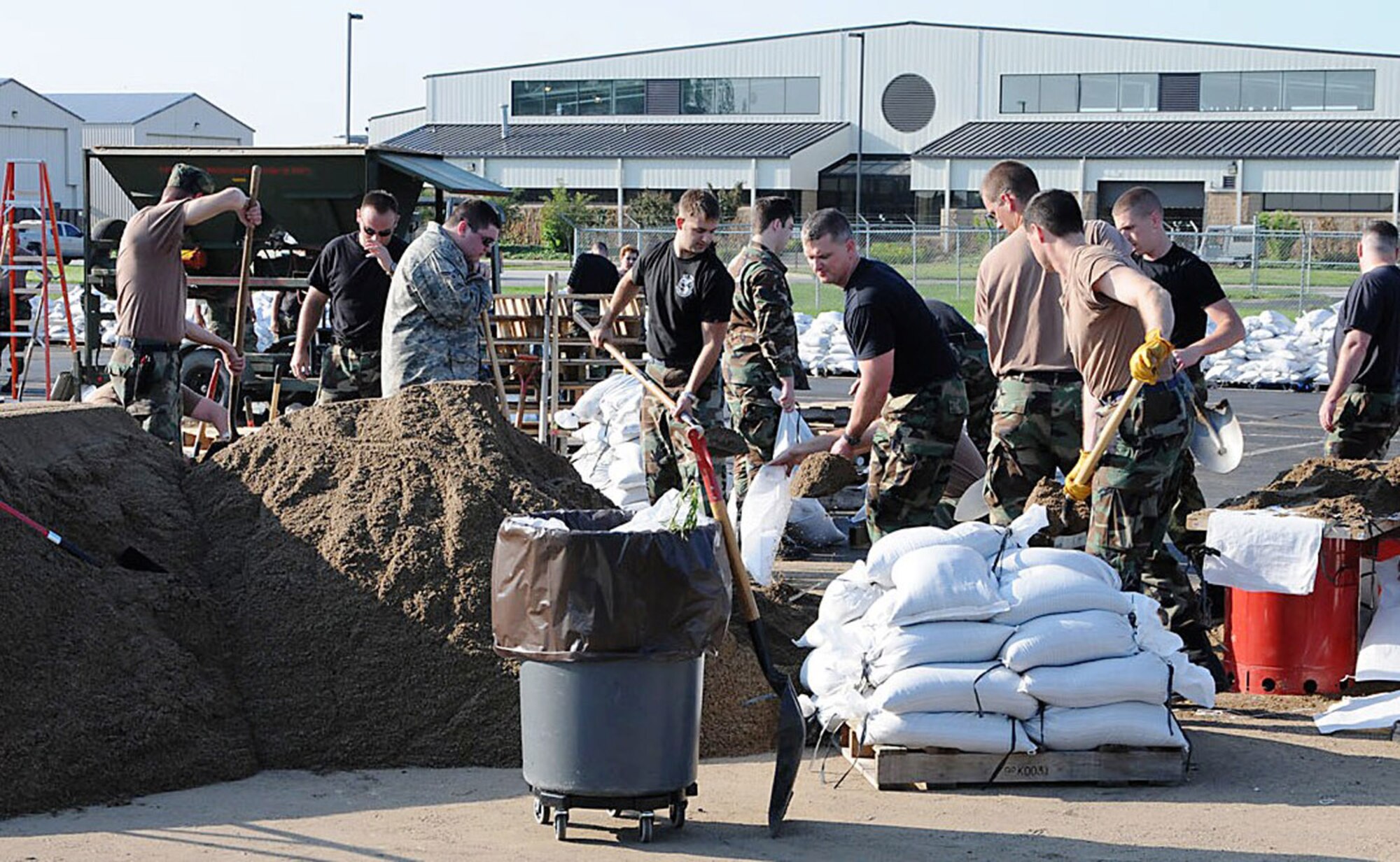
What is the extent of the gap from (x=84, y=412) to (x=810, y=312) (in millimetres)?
23456

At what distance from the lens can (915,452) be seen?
24.9 ft

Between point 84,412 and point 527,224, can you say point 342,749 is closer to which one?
point 84,412

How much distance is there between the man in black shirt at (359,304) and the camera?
1005cm

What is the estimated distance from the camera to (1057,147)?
190ft

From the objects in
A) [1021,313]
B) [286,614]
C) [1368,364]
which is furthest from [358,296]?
[1368,364]

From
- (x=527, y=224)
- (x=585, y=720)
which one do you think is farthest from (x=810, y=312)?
(x=527, y=224)

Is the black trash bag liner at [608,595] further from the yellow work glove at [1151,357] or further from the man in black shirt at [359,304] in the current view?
the man in black shirt at [359,304]

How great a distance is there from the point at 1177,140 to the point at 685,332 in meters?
52.0

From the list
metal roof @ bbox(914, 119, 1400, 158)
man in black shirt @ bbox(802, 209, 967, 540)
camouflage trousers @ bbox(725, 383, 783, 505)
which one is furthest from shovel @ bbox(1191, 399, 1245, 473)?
metal roof @ bbox(914, 119, 1400, 158)

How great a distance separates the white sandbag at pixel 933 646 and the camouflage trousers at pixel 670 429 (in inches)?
112

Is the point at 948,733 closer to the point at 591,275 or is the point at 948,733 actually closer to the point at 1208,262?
the point at 591,275

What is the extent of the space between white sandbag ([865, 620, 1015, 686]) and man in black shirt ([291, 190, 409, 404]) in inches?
197

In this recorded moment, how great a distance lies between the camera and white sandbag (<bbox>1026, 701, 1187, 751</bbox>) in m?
5.85

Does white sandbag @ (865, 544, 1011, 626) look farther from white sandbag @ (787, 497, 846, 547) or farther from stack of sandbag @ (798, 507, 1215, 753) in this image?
white sandbag @ (787, 497, 846, 547)
